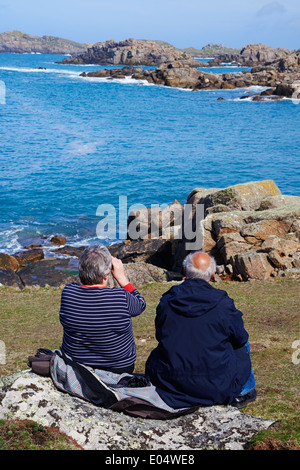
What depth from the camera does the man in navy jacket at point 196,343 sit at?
6254 mm

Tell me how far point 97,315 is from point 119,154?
2300 inches

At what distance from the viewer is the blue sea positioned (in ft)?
143

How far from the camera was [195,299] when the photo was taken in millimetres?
6289

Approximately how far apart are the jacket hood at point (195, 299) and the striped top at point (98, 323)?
2.22 ft

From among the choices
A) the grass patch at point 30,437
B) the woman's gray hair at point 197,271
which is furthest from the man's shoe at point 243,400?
the grass patch at point 30,437

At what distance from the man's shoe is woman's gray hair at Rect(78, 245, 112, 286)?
2627mm

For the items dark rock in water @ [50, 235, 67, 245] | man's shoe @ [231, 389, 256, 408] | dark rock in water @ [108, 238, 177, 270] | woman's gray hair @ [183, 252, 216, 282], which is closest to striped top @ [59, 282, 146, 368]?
woman's gray hair @ [183, 252, 216, 282]

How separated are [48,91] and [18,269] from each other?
108067mm

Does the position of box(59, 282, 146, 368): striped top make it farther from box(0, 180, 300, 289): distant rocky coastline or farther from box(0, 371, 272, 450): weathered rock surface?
box(0, 180, 300, 289): distant rocky coastline

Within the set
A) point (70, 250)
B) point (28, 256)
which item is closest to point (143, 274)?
point (28, 256)

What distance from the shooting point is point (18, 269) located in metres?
28.6

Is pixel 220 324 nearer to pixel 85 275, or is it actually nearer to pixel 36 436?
pixel 85 275

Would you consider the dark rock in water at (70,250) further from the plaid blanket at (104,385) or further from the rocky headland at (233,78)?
the rocky headland at (233,78)

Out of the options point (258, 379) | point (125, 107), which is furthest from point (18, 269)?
point (125, 107)
